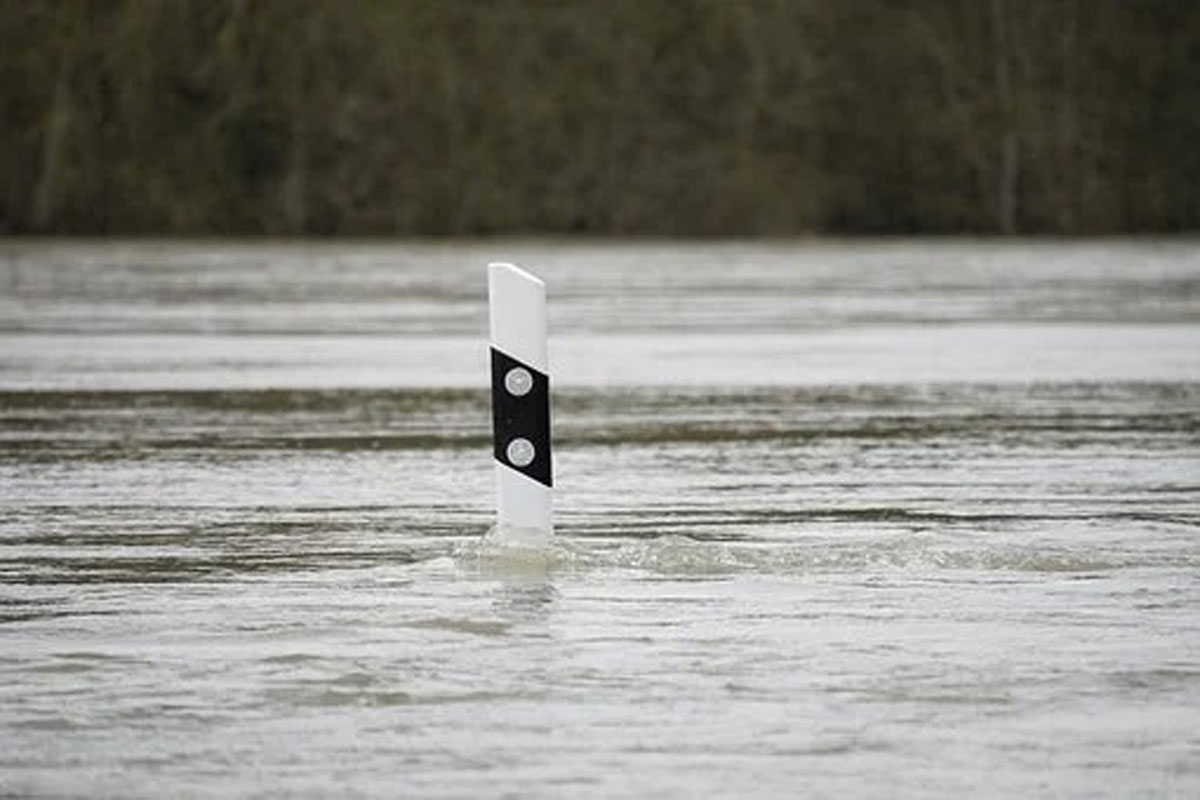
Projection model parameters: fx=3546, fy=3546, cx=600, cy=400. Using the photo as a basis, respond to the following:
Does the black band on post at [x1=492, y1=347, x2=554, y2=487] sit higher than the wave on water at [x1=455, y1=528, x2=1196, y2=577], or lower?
higher

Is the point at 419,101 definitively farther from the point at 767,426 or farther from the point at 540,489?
the point at 540,489

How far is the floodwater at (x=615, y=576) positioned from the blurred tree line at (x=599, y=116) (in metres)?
50.5

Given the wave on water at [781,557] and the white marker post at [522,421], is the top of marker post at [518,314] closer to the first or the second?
the white marker post at [522,421]

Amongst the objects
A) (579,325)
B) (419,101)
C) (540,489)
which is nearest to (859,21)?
(419,101)

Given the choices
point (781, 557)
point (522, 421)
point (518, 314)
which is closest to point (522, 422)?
point (522, 421)

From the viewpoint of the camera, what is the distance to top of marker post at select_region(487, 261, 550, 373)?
1048 cm

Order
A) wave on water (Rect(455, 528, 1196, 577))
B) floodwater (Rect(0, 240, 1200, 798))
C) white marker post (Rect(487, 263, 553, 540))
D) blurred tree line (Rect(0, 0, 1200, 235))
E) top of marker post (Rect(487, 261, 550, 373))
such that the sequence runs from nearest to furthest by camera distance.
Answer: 1. floodwater (Rect(0, 240, 1200, 798))
2. wave on water (Rect(455, 528, 1196, 577))
3. top of marker post (Rect(487, 261, 550, 373))
4. white marker post (Rect(487, 263, 553, 540))
5. blurred tree line (Rect(0, 0, 1200, 235))

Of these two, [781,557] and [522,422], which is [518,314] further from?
[781,557]

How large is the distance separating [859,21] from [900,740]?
74972 millimetres

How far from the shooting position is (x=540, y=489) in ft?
35.1

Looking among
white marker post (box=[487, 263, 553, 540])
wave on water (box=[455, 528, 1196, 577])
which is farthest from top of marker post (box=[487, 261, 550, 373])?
wave on water (box=[455, 528, 1196, 577])

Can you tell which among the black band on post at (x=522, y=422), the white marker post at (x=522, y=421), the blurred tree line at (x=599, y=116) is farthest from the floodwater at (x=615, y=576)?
the blurred tree line at (x=599, y=116)

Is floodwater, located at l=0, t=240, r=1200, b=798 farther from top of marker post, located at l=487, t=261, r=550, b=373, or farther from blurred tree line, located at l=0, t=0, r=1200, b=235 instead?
blurred tree line, located at l=0, t=0, r=1200, b=235

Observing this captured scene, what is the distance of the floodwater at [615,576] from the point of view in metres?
6.88
